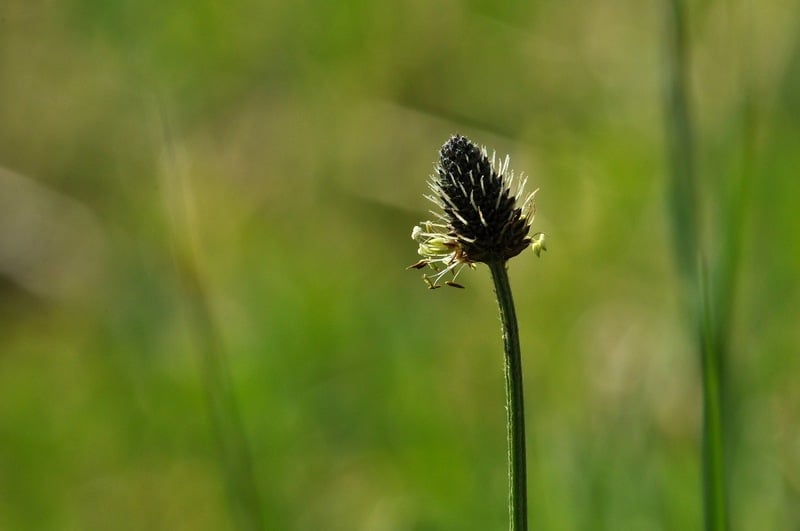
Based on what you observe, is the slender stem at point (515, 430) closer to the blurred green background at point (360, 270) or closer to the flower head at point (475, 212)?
the flower head at point (475, 212)

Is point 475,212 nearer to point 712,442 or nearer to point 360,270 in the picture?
point 712,442

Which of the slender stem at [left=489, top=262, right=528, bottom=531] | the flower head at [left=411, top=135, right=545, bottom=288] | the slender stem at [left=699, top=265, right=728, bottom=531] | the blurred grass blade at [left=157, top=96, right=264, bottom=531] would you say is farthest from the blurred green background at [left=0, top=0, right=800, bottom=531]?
the slender stem at [left=489, top=262, right=528, bottom=531]

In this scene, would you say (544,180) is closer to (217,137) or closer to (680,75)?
(217,137)

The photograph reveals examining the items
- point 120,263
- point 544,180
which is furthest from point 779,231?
point 120,263

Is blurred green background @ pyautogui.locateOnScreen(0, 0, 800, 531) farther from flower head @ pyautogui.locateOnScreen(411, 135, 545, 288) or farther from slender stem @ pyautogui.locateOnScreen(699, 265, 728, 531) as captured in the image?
flower head @ pyautogui.locateOnScreen(411, 135, 545, 288)

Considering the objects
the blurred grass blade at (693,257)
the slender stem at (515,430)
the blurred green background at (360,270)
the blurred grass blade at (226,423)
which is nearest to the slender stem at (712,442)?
the blurred grass blade at (693,257)

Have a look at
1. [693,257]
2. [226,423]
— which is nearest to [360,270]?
[226,423]
